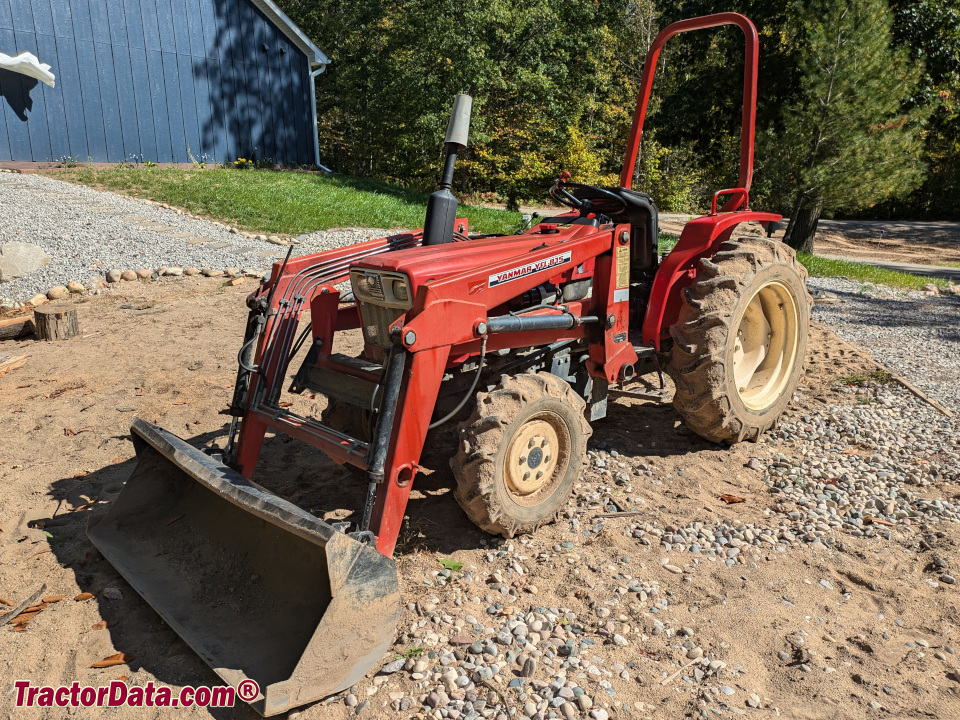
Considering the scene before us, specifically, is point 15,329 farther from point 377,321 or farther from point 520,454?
point 520,454

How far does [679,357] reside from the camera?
4.22 meters

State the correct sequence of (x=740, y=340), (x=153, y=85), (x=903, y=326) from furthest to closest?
(x=153, y=85) → (x=903, y=326) → (x=740, y=340)

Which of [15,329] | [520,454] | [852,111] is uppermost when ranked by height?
[852,111]

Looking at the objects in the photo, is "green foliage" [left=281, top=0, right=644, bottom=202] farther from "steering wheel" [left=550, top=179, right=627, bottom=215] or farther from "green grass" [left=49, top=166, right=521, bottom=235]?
"steering wheel" [left=550, top=179, right=627, bottom=215]

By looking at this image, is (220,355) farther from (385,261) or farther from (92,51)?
(92,51)

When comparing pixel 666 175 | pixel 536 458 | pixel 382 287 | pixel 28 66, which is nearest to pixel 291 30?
pixel 28 66

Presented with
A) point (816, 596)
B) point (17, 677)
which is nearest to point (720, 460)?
point (816, 596)

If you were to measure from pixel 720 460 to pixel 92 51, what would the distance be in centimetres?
1493

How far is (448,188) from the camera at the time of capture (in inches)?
142

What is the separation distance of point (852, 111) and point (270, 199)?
399 inches

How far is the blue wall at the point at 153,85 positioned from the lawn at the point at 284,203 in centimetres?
93


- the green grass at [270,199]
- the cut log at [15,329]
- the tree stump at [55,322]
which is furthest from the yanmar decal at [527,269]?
the green grass at [270,199]

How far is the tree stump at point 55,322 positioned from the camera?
682cm

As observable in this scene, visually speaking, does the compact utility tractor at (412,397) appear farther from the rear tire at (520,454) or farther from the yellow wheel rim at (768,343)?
the yellow wheel rim at (768,343)
